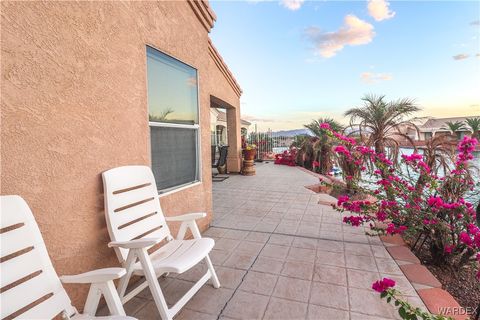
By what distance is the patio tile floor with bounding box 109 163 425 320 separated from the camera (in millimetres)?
1815

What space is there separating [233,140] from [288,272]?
6172mm

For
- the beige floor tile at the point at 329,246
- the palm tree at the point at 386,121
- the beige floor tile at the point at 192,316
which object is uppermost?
the palm tree at the point at 386,121

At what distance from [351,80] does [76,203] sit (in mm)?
10282

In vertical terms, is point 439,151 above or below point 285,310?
above

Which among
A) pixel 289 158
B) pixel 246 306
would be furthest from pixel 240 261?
pixel 289 158

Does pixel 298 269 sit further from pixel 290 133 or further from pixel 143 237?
pixel 290 133

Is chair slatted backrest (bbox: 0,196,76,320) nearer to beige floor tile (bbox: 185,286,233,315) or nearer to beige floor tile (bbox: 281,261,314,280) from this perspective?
beige floor tile (bbox: 185,286,233,315)

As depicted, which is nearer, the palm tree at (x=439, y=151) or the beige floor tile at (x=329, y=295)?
the beige floor tile at (x=329, y=295)

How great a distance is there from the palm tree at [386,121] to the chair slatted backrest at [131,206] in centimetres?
419

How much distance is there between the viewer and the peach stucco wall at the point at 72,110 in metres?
1.33

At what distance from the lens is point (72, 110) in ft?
5.33

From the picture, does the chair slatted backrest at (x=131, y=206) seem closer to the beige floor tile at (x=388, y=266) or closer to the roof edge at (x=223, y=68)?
the beige floor tile at (x=388, y=266)

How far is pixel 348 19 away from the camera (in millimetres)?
6582

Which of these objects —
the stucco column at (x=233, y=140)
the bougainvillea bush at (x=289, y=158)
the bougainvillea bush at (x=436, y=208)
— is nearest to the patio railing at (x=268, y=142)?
the bougainvillea bush at (x=289, y=158)
